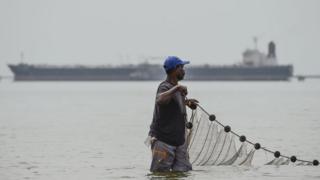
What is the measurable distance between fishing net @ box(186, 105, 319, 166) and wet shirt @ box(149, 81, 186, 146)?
125 centimetres

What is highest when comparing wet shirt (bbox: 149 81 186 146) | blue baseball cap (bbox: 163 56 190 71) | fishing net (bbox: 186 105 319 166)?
blue baseball cap (bbox: 163 56 190 71)

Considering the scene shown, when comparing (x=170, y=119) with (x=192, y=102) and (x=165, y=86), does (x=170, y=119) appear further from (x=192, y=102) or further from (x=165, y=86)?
(x=192, y=102)

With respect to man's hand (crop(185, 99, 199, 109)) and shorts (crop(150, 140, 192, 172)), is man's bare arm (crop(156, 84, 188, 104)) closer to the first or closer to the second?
man's hand (crop(185, 99, 199, 109))

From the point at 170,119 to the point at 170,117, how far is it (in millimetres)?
30

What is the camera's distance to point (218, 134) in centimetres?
1659

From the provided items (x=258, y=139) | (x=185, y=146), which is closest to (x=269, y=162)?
(x=185, y=146)

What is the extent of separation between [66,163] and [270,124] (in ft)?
52.9

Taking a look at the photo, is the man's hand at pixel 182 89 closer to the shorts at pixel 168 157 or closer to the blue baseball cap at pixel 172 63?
the blue baseball cap at pixel 172 63

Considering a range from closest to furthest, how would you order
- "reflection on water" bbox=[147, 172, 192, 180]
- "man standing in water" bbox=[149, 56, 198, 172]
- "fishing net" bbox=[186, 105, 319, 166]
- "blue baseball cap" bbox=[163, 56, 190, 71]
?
"man standing in water" bbox=[149, 56, 198, 172], "blue baseball cap" bbox=[163, 56, 190, 71], "reflection on water" bbox=[147, 172, 192, 180], "fishing net" bbox=[186, 105, 319, 166]

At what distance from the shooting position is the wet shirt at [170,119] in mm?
13789

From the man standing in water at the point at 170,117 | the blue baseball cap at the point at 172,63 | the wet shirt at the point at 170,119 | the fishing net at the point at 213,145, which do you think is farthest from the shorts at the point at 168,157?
the blue baseball cap at the point at 172,63

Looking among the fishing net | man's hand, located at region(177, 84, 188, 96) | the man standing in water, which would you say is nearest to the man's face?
the man standing in water

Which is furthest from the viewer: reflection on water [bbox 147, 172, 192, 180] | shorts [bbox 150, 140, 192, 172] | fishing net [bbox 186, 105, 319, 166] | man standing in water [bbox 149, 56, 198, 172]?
fishing net [bbox 186, 105, 319, 166]

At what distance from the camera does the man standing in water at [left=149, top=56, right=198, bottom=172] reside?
45.0ft
